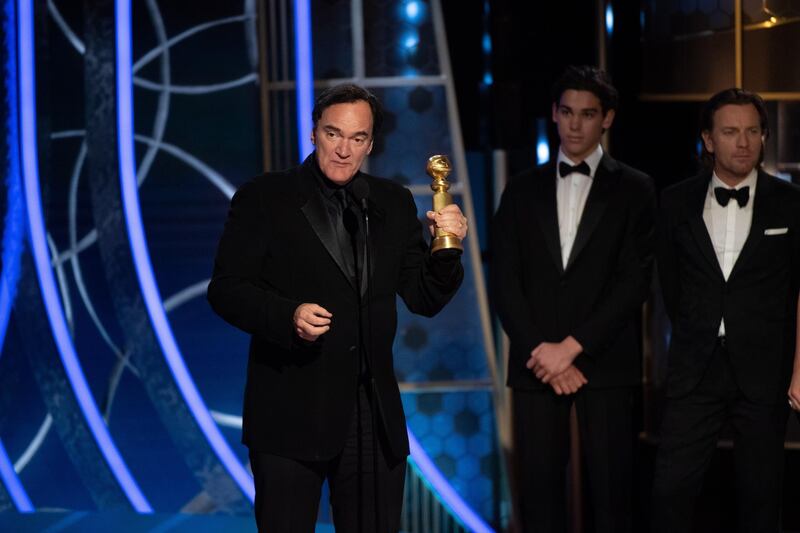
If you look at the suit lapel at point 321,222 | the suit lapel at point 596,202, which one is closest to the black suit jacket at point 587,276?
the suit lapel at point 596,202

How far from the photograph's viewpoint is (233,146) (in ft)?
14.1

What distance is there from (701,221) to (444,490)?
1475mm

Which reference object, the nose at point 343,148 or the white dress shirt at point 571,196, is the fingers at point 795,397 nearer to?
the white dress shirt at point 571,196

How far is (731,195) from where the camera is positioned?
3271 millimetres

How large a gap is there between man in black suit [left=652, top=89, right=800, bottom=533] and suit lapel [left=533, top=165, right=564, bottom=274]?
0.39 meters

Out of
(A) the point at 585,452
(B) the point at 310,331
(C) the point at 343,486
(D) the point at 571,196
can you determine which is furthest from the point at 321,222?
(A) the point at 585,452

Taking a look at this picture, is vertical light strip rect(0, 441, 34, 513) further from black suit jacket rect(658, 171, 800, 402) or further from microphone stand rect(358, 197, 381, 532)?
black suit jacket rect(658, 171, 800, 402)

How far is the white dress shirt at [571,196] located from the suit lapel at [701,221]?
1.17ft

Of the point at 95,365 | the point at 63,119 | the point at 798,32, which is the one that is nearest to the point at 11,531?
the point at 95,365

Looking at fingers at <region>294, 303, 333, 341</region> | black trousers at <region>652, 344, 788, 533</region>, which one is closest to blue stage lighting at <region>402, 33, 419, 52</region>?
black trousers at <region>652, 344, 788, 533</region>

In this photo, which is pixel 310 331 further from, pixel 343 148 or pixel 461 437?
pixel 461 437

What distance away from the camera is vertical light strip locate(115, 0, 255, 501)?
13.9ft

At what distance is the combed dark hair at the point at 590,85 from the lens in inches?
140

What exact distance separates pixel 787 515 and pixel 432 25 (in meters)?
2.28
